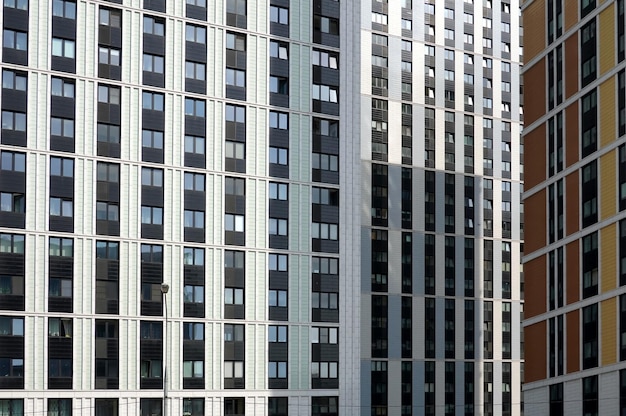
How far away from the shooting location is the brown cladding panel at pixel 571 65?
259ft

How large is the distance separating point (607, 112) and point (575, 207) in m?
6.44

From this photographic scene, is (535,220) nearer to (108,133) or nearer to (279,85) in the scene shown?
(279,85)

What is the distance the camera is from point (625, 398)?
7100 centimetres

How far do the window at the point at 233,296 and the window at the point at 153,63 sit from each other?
53.5 ft

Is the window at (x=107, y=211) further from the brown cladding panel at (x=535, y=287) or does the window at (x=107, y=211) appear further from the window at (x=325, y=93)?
the brown cladding panel at (x=535, y=287)

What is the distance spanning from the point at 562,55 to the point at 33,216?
3618cm

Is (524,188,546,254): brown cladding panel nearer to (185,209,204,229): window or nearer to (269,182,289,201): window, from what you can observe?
(269,182,289,201): window

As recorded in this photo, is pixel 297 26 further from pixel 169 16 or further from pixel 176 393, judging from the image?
pixel 176 393

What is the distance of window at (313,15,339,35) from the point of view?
317 ft

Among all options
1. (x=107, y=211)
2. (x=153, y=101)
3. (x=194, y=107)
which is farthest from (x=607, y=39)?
(x=107, y=211)

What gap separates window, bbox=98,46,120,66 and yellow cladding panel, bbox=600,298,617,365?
37.5m

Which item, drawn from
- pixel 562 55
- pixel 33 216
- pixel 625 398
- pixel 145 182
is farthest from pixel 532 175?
pixel 33 216

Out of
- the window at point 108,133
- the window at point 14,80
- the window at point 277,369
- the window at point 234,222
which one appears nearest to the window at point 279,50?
the window at point 234,222

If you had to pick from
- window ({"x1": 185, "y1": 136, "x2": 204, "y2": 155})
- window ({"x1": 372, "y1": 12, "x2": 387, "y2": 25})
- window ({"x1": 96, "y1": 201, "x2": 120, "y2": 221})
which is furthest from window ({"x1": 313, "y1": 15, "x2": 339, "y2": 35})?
window ({"x1": 96, "y1": 201, "x2": 120, "y2": 221})
